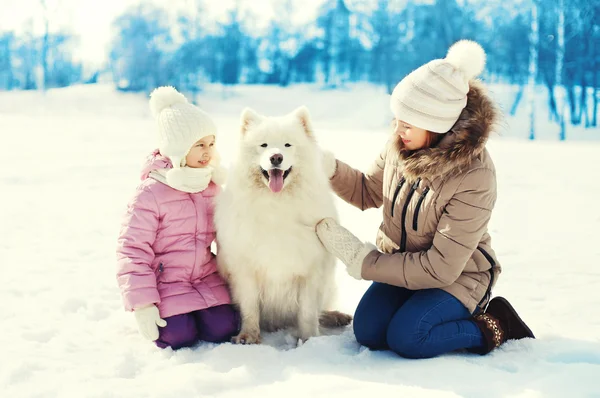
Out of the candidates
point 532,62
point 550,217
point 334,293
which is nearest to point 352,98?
point 532,62

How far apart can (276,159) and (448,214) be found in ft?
2.71

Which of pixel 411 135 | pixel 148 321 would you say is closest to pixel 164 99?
pixel 148 321

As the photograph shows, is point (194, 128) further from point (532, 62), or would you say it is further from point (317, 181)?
point (532, 62)

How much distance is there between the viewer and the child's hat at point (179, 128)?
2682 millimetres

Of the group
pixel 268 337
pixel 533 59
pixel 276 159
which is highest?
pixel 533 59

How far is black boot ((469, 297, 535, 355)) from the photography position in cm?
250

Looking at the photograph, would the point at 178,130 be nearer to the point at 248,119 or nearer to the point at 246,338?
the point at 248,119

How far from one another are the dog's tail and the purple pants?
499mm

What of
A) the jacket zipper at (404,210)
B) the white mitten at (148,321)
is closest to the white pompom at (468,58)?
the jacket zipper at (404,210)

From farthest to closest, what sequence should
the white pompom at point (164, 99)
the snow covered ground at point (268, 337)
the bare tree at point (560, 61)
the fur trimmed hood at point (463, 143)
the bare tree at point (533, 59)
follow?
1. the bare tree at point (560, 61)
2. the bare tree at point (533, 59)
3. the white pompom at point (164, 99)
4. the fur trimmed hood at point (463, 143)
5. the snow covered ground at point (268, 337)

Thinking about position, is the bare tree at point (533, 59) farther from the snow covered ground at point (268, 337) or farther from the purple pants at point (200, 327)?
the purple pants at point (200, 327)

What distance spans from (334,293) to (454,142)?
3.86 feet

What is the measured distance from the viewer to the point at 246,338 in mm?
2736

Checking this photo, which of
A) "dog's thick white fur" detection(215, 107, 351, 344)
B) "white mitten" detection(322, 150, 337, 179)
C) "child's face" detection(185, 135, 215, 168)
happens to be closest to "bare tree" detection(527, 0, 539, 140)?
"white mitten" detection(322, 150, 337, 179)
